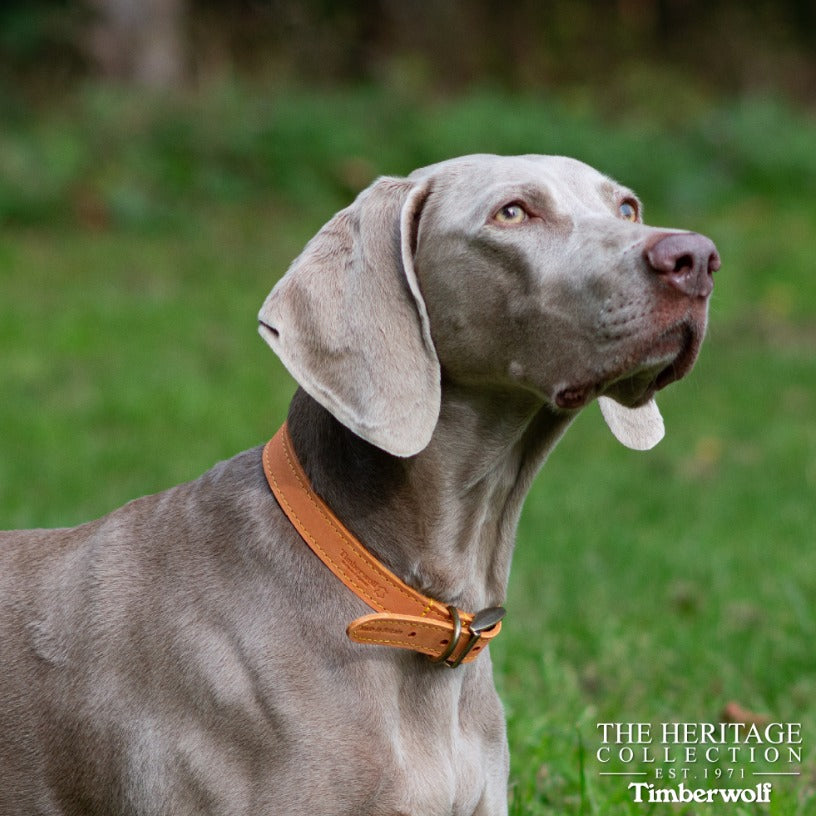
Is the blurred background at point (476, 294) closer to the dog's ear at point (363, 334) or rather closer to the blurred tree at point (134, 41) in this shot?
the blurred tree at point (134, 41)

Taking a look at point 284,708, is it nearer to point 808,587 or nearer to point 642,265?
point 642,265

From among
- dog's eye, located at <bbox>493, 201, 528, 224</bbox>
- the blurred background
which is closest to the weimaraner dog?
dog's eye, located at <bbox>493, 201, 528, 224</bbox>

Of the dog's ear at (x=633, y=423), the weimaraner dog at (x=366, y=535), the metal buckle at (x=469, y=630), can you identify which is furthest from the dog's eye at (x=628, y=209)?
the metal buckle at (x=469, y=630)

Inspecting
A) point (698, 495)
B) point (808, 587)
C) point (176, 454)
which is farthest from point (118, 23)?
point (808, 587)

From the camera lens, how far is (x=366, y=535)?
2.71 m

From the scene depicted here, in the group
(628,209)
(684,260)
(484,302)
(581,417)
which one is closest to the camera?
(684,260)

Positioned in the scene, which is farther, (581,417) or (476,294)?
(581,417)

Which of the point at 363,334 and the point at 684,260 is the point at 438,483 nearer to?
the point at 363,334

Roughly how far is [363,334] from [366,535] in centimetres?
40

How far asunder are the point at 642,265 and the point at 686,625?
267cm

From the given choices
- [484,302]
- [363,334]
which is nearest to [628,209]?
[484,302]

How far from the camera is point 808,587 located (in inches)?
205

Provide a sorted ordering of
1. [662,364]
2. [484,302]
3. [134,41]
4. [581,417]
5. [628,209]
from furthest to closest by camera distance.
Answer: [134,41]
[581,417]
[628,209]
[484,302]
[662,364]

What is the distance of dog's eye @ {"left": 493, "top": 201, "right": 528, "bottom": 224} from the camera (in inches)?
107
